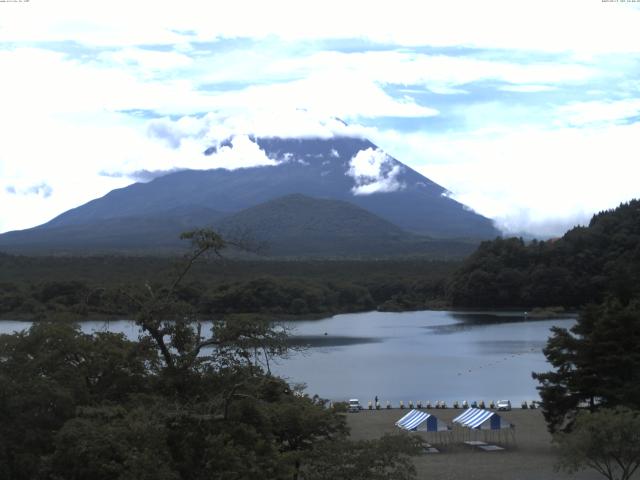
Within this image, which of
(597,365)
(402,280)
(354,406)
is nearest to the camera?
(597,365)

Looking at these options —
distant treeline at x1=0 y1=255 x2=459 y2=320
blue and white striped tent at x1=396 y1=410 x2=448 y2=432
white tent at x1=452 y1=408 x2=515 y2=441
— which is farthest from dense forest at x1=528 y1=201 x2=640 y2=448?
distant treeline at x1=0 y1=255 x2=459 y2=320

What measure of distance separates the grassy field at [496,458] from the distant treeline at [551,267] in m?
38.5

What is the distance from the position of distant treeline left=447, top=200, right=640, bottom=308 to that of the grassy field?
1516 inches

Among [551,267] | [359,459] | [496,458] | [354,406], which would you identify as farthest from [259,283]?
[359,459]

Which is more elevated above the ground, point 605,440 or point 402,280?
point 402,280

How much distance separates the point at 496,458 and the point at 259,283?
38.2 meters

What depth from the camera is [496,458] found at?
→ 53.6 feet

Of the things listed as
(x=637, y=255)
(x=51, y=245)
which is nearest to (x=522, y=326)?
(x=637, y=255)

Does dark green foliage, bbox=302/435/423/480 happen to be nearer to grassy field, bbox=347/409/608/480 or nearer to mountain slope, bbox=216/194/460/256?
grassy field, bbox=347/409/608/480

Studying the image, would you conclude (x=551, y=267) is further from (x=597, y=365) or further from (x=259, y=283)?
(x=597, y=365)

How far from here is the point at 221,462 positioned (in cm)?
686

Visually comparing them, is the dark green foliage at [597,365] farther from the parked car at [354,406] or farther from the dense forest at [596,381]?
the parked car at [354,406]

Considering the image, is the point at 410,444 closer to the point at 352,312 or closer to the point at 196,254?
the point at 196,254

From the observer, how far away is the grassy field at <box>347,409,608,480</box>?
1480 cm
